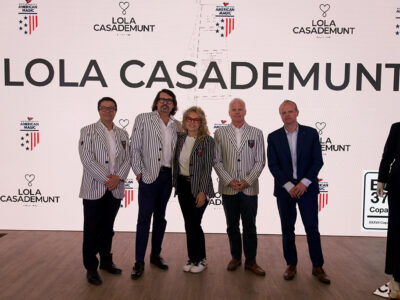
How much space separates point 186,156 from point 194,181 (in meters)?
0.24

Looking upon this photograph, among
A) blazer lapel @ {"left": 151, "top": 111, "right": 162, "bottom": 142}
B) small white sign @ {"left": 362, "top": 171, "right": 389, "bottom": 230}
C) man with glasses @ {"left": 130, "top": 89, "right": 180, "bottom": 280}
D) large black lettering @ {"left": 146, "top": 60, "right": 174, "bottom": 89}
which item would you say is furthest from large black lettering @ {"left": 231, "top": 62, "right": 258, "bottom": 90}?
small white sign @ {"left": 362, "top": 171, "right": 389, "bottom": 230}

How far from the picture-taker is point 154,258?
344 centimetres

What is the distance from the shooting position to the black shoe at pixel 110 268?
320 cm

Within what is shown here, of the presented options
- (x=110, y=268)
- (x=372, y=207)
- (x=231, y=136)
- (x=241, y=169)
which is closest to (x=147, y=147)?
(x=231, y=136)

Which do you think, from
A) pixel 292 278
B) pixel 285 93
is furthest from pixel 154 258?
pixel 285 93

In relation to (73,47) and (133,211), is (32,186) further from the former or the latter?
(73,47)

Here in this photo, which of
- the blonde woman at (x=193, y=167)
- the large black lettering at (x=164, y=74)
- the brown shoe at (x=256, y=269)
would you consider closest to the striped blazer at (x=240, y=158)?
the blonde woman at (x=193, y=167)

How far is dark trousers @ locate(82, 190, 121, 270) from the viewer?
9.82ft

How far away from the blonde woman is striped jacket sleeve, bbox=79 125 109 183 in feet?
2.06

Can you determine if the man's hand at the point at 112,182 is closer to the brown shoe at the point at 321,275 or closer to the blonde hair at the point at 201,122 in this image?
the blonde hair at the point at 201,122

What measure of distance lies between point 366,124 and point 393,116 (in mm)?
365

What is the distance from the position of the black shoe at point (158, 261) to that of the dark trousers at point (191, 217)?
0.28 metres

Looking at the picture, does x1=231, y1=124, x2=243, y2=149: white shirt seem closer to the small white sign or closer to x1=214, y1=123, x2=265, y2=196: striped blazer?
x1=214, y1=123, x2=265, y2=196: striped blazer

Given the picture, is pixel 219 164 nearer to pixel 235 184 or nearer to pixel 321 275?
pixel 235 184
